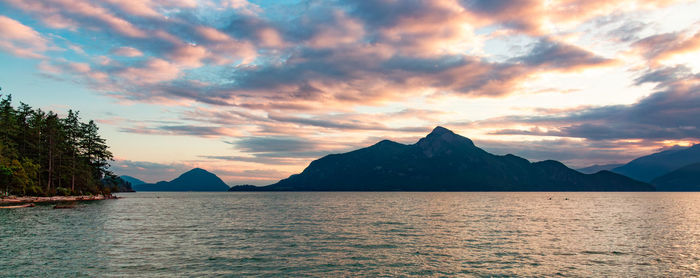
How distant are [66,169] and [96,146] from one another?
24125 mm

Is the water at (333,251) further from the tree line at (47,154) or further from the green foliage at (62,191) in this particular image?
the green foliage at (62,191)

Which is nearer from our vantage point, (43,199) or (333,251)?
(333,251)

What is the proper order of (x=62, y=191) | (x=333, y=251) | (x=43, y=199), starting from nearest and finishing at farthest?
1. (x=333, y=251)
2. (x=43, y=199)
3. (x=62, y=191)

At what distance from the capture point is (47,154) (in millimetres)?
139125

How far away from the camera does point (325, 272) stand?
34.5 m

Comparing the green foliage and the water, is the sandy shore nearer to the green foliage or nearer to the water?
the green foliage

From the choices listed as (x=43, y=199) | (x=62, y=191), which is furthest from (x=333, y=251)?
(x=62, y=191)

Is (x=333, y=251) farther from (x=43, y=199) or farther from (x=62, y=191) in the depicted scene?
(x=62, y=191)

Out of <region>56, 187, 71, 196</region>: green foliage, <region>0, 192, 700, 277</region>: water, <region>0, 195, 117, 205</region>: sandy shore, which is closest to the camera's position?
<region>0, 192, 700, 277</region>: water

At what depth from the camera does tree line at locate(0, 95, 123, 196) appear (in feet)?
376

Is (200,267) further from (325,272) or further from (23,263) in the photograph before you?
(23,263)

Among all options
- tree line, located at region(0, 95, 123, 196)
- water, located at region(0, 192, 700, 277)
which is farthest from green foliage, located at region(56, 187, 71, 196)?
water, located at region(0, 192, 700, 277)

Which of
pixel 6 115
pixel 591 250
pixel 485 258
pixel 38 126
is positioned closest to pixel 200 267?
pixel 485 258

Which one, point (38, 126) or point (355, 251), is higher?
point (38, 126)
